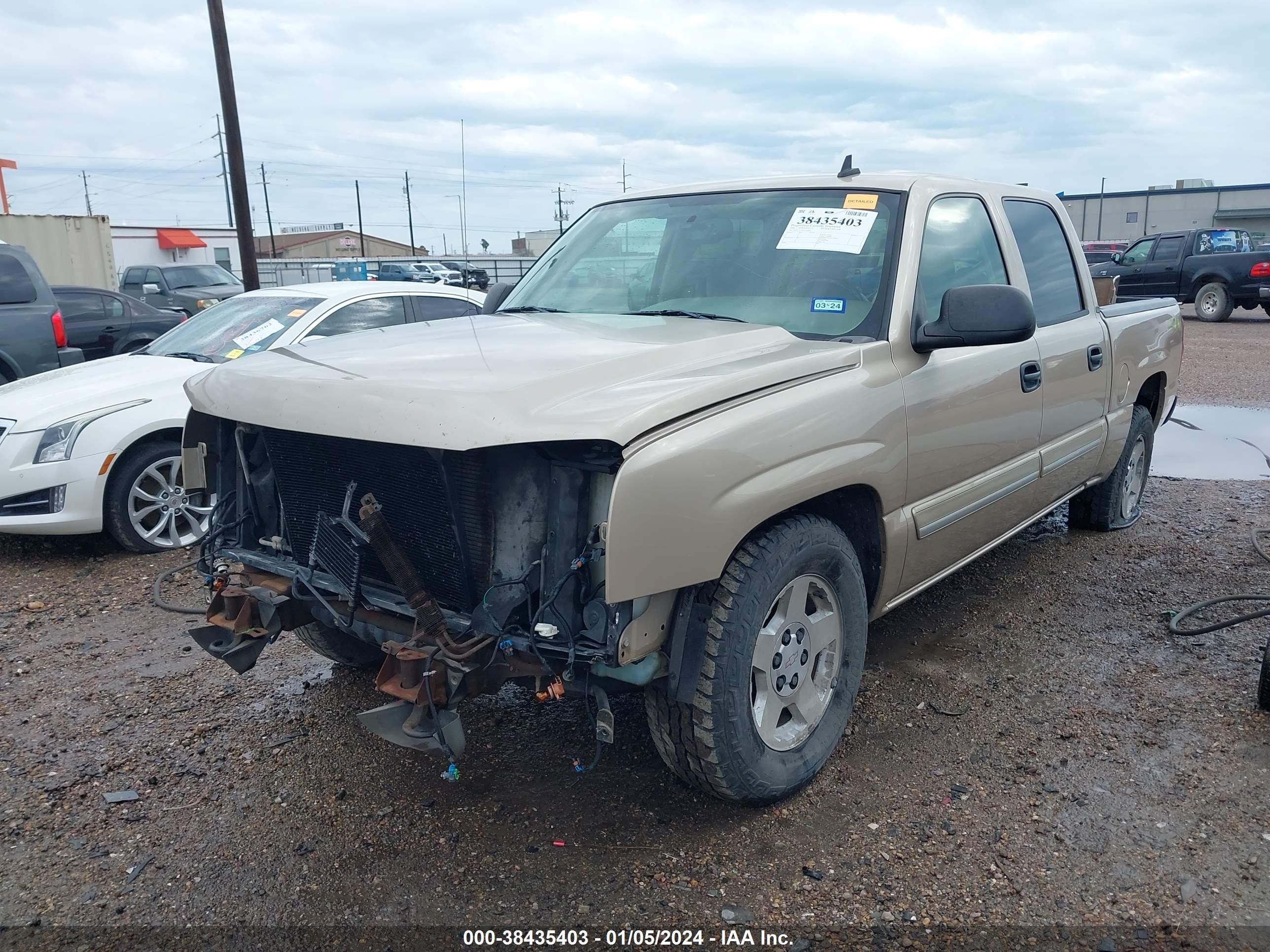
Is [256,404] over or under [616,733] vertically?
over

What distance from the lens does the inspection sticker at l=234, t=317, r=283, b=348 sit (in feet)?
20.4

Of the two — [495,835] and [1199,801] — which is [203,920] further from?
[1199,801]

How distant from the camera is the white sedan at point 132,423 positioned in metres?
5.41

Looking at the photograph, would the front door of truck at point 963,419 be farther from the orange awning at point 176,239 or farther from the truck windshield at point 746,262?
the orange awning at point 176,239

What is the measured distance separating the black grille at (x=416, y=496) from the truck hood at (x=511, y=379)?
5.0 inches

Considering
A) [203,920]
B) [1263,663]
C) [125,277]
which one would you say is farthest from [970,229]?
[125,277]

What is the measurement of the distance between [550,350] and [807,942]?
1768mm

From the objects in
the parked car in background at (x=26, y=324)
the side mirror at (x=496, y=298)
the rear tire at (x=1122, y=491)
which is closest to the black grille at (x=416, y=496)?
the side mirror at (x=496, y=298)

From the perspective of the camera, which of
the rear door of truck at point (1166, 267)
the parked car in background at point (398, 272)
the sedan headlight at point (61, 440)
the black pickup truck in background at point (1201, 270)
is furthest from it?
the parked car in background at point (398, 272)

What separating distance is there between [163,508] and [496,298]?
2.71 meters

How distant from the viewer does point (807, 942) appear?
2.45 metres

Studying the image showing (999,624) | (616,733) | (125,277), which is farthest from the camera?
(125,277)

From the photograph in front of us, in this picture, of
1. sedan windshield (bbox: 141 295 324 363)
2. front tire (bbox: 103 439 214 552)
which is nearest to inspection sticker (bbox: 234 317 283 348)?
sedan windshield (bbox: 141 295 324 363)

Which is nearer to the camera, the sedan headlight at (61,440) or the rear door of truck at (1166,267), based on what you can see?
the sedan headlight at (61,440)
